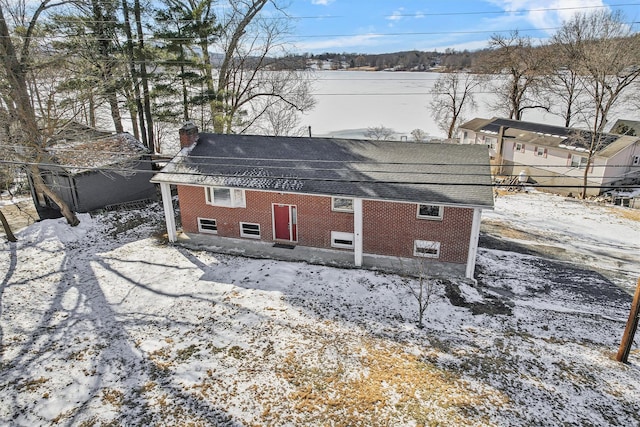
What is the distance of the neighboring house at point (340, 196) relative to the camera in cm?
1400

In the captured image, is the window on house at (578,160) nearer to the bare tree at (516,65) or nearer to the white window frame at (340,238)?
the bare tree at (516,65)

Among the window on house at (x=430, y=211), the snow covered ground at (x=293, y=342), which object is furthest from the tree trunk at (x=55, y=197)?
the window on house at (x=430, y=211)

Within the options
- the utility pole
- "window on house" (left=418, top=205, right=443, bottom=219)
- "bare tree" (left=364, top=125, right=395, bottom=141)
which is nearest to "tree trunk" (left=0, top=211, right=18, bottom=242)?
"window on house" (left=418, top=205, right=443, bottom=219)

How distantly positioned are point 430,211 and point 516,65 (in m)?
34.8

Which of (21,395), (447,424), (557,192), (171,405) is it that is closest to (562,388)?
(447,424)

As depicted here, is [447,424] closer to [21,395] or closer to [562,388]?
[562,388]

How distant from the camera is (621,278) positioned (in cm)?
1526

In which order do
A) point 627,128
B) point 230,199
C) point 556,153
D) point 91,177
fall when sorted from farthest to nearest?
point 627,128 → point 556,153 → point 91,177 → point 230,199

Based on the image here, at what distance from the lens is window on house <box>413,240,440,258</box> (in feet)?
48.1

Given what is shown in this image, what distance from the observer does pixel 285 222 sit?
16.1m

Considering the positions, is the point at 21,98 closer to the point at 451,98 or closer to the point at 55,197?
the point at 55,197

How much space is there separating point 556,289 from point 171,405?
535 inches

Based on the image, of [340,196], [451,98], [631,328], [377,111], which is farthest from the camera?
[377,111]

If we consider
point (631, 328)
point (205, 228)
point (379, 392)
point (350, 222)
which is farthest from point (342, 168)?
point (631, 328)
